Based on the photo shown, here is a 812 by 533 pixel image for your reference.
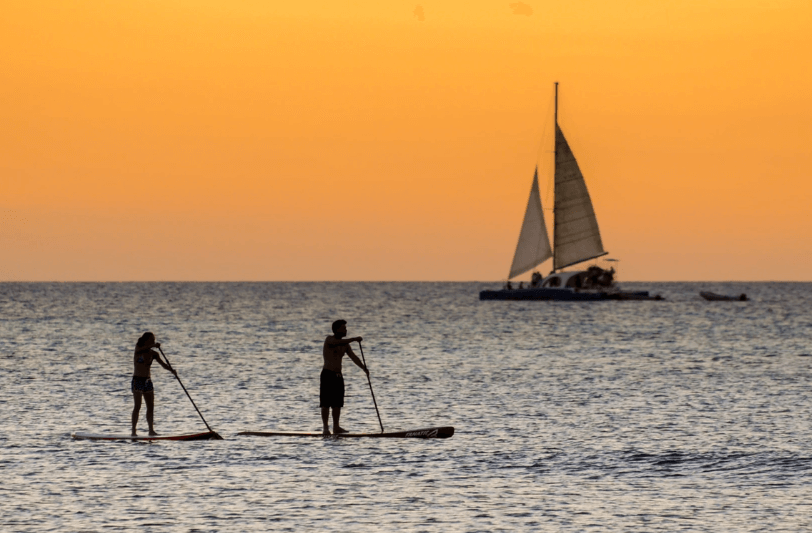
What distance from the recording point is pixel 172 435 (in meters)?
22.3

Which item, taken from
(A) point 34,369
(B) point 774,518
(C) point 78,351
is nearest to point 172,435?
(B) point 774,518

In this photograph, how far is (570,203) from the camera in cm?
10850

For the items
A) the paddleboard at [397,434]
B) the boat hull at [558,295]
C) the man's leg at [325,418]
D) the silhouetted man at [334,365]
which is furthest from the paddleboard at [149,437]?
the boat hull at [558,295]

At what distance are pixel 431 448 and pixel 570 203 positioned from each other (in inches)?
3491

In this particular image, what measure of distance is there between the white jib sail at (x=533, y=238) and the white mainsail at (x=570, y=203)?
5.24 feet

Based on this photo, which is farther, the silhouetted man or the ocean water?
the silhouetted man

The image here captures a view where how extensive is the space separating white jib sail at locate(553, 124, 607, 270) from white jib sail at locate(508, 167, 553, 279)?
1.65m

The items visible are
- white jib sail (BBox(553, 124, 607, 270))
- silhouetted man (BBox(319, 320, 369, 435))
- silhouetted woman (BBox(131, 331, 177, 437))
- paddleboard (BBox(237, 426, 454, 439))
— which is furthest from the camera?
white jib sail (BBox(553, 124, 607, 270))

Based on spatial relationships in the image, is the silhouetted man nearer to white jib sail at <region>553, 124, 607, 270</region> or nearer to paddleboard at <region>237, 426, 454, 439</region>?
paddleboard at <region>237, 426, 454, 439</region>

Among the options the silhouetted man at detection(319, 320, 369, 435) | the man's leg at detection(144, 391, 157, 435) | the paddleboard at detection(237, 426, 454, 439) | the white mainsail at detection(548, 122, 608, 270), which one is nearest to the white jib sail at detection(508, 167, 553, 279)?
the white mainsail at detection(548, 122, 608, 270)

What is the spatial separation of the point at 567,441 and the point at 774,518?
24.6ft

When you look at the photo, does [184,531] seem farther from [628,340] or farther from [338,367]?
[628,340]

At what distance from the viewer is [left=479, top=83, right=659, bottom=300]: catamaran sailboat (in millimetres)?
108625

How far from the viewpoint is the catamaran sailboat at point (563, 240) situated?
108625mm
